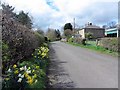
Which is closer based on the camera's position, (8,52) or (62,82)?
(8,52)

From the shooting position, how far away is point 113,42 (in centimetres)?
2203

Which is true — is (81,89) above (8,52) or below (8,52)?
below

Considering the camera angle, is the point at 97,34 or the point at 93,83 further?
the point at 97,34

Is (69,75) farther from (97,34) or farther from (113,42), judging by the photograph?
(97,34)

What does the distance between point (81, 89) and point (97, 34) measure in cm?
7161

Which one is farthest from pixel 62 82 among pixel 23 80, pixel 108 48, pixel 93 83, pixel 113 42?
pixel 108 48

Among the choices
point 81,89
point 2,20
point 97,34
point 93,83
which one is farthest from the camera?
point 97,34

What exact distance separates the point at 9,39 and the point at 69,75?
13.0 feet

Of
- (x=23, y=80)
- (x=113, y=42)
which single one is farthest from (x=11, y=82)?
(x=113, y=42)

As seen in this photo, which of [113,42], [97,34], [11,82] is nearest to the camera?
[11,82]

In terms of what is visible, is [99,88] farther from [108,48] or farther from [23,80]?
[108,48]

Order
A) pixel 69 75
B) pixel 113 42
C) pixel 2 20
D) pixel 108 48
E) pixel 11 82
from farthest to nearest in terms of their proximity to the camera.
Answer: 1. pixel 108 48
2. pixel 113 42
3. pixel 69 75
4. pixel 2 20
5. pixel 11 82

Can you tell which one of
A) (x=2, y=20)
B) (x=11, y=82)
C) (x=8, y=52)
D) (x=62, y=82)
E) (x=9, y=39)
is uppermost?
(x=2, y=20)

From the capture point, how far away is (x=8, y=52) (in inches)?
281
